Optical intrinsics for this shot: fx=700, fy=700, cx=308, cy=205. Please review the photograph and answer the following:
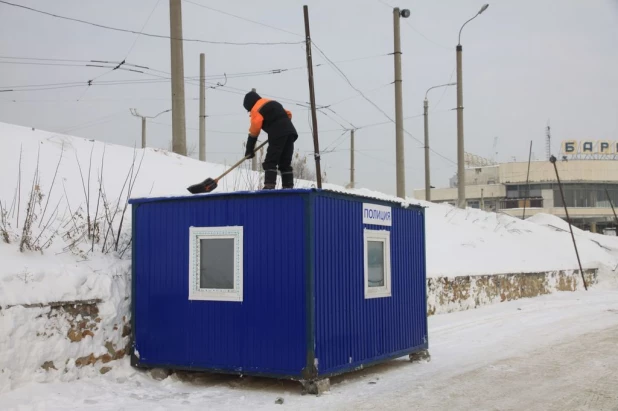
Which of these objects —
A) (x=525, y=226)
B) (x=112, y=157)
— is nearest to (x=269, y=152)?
(x=112, y=157)

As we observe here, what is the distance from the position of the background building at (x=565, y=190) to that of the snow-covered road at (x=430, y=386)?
237ft

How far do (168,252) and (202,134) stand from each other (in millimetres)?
21043

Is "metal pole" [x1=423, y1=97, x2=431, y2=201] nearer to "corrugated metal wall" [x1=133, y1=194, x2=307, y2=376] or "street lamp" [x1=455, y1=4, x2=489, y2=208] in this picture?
"street lamp" [x1=455, y1=4, x2=489, y2=208]

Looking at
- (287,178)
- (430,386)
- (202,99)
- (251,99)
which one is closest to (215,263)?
(287,178)

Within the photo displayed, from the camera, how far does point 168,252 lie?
9.13 meters

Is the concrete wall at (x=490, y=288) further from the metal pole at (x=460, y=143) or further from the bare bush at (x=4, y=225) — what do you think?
the bare bush at (x=4, y=225)

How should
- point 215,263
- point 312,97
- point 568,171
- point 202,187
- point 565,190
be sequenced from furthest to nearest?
1. point 568,171
2. point 565,190
3. point 312,97
4. point 202,187
5. point 215,263

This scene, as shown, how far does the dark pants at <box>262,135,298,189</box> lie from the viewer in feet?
32.7

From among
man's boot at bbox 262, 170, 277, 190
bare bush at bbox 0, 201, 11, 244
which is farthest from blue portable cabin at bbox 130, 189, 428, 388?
bare bush at bbox 0, 201, 11, 244

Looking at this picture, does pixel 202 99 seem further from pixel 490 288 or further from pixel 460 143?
pixel 490 288

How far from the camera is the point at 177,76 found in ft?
61.1

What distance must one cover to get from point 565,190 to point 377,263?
7945 centimetres

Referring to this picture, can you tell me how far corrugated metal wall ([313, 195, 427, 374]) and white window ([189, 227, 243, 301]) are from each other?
1052 millimetres

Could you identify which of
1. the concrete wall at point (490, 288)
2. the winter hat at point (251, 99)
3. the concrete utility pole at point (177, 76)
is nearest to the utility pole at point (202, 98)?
the concrete utility pole at point (177, 76)
